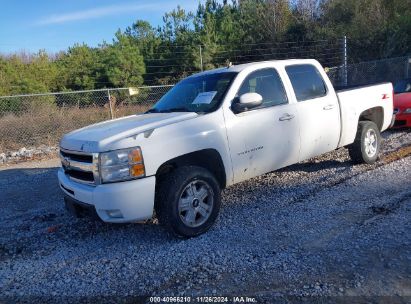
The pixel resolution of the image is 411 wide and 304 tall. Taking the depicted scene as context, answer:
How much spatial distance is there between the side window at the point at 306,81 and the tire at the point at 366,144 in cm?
111

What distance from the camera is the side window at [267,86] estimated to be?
4996 millimetres

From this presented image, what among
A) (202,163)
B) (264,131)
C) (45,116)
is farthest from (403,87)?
(45,116)

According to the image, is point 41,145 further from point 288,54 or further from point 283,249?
point 288,54

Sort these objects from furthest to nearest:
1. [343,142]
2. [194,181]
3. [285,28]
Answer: [285,28], [343,142], [194,181]

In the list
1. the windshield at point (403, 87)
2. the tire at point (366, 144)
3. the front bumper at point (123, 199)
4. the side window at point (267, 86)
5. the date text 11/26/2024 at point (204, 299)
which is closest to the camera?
the date text 11/26/2024 at point (204, 299)

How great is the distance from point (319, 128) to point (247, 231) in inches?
84.3

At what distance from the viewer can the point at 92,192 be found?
3.88m

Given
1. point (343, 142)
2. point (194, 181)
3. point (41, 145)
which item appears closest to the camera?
point (194, 181)

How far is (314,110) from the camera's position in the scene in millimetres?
5508

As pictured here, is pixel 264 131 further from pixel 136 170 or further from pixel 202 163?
pixel 136 170

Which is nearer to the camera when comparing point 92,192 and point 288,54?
point 92,192

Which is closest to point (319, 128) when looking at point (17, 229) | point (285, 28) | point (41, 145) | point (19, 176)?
point (17, 229)

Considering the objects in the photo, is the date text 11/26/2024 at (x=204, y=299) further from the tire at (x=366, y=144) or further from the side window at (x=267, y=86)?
the tire at (x=366, y=144)

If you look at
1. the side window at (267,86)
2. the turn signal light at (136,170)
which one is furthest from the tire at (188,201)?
the side window at (267,86)
